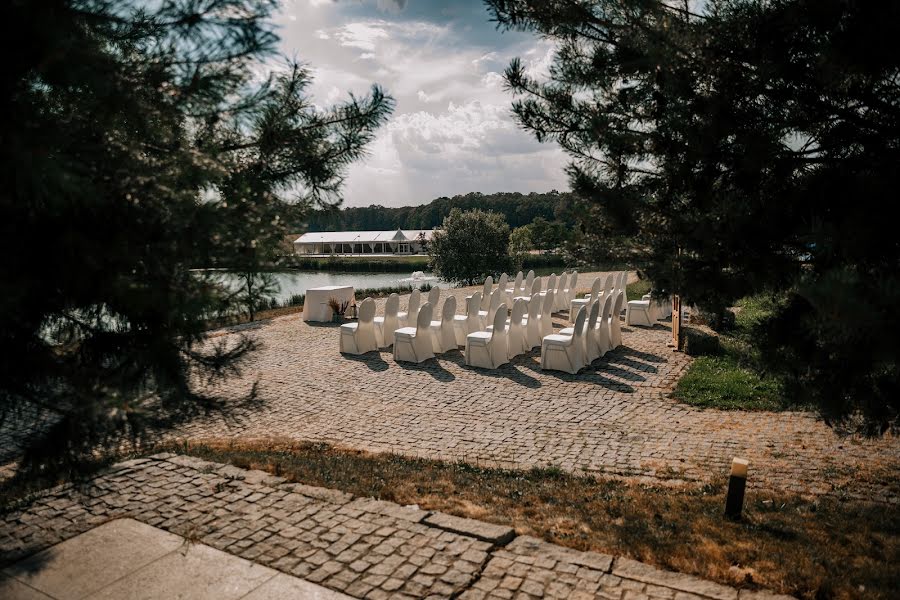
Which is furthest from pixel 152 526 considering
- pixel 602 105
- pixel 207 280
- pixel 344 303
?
pixel 344 303

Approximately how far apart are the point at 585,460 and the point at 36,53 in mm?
5724

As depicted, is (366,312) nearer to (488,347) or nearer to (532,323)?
(488,347)

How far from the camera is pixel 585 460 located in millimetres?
6066

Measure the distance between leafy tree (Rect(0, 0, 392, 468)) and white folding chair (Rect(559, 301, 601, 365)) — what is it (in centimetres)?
857

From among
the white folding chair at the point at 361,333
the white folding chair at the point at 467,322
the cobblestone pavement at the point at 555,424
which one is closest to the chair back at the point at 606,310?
the cobblestone pavement at the point at 555,424

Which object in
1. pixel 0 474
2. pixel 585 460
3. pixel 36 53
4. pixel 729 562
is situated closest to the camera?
pixel 36 53

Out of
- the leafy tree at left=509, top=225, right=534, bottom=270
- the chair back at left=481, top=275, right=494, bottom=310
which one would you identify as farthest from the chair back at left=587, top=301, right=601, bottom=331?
the leafy tree at left=509, top=225, right=534, bottom=270

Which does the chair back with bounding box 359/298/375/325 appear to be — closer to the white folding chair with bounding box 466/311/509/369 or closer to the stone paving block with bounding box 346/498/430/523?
the white folding chair with bounding box 466/311/509/369

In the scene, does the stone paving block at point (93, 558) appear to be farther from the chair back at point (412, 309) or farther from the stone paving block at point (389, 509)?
the chair back at point (412, 309)

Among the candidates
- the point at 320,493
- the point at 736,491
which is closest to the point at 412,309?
the point at 320,493

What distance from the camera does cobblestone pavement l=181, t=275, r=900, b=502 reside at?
5875 millimetres

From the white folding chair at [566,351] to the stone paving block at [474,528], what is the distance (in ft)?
19.9

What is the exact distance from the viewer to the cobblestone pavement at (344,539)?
3293 mm

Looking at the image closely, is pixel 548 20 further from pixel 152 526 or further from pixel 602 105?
pixel 152 526
